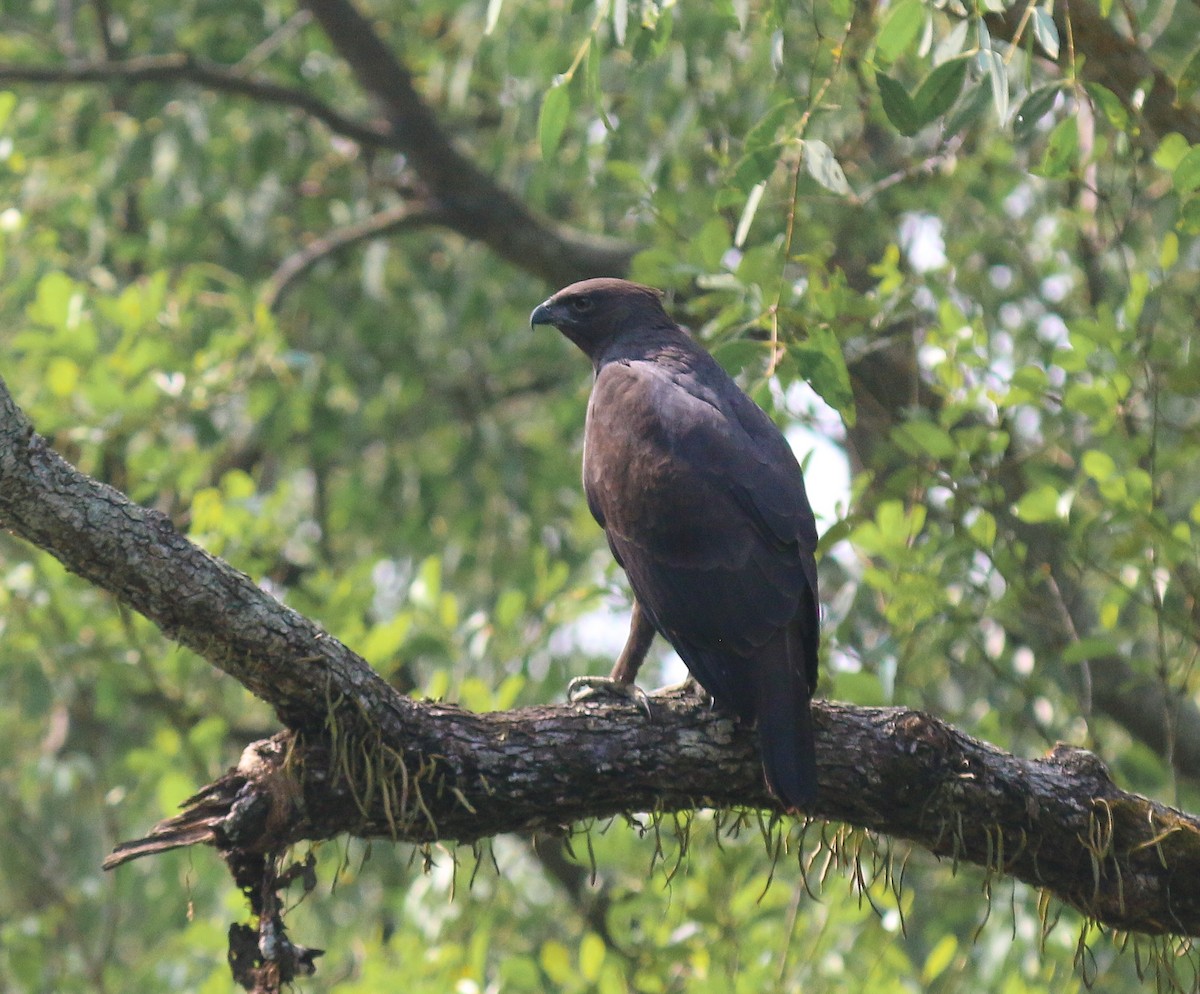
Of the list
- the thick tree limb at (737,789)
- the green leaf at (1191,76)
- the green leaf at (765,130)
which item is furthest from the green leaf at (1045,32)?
the thick tree limb at (737,789)

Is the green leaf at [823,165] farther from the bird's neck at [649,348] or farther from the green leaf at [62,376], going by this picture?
the green leaf at [62,376]

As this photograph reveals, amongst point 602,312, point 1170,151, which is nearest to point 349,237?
point 602,312

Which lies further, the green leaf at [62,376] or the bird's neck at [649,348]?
the green leaf at [62,376]

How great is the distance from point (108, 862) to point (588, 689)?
1.39 m

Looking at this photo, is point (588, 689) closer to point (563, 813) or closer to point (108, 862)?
point (563, 813)

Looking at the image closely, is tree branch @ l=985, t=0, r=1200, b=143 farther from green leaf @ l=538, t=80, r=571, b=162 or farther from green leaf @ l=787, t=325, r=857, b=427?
green leaf @ l=538, t=80, r=571, b=162

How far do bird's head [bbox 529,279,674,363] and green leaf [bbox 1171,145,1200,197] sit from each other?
79.8 inches

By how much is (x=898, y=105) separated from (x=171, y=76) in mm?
5068

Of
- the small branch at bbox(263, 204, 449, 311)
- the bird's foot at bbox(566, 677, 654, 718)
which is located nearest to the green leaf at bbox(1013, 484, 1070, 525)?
the bird's foot at bbox(566, 677, 654, 718)

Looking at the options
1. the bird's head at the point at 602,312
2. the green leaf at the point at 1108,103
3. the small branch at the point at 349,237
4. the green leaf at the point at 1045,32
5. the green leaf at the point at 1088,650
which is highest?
the small branch at the point at 349,237

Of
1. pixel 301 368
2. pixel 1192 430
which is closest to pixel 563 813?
pixel 1192 430

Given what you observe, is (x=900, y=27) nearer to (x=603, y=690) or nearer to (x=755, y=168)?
(x=755, y=168)

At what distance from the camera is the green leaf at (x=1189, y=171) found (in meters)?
3.33

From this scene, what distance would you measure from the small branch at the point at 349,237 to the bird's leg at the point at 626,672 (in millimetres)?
3916
